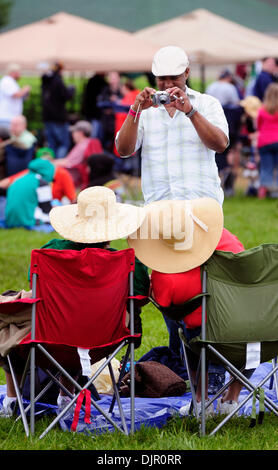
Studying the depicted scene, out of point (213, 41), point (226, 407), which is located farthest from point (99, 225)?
point (213, 41)

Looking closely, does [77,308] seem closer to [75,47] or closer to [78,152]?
[78,152]

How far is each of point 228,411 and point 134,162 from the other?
28.3 ft

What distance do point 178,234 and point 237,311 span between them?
1.61 ft

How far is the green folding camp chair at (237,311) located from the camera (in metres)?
4.12

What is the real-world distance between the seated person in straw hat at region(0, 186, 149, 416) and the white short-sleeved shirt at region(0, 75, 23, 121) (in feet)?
36.4

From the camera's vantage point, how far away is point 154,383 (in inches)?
194

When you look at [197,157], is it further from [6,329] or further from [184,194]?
[6,329]

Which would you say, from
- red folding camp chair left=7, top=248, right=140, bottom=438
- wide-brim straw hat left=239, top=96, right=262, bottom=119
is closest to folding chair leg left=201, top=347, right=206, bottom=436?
red folding camp chair left=7, top=248, right=140, bottom=438

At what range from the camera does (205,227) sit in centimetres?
420

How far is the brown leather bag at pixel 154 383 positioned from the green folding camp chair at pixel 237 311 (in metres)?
0.78

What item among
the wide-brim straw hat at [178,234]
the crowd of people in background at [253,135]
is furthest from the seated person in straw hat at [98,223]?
the crowd of people in background at [253,135]

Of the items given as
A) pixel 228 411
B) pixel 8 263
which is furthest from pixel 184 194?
pixel 8 263

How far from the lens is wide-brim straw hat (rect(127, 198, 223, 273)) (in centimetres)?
416

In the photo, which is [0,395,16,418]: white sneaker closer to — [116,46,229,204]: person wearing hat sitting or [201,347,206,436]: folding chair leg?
[201,347,206,436]: folding chair leg
